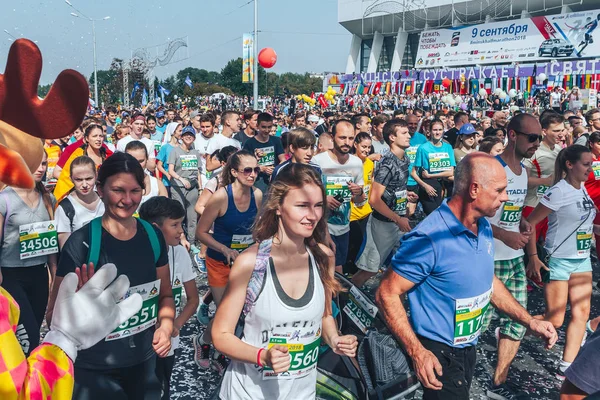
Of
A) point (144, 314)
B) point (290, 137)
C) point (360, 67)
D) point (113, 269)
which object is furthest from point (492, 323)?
point (360, 67)

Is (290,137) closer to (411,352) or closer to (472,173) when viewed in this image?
(472,173)

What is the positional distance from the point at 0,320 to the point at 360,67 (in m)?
63.6

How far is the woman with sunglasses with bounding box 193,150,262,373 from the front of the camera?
4.46 meters

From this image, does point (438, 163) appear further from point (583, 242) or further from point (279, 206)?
point (279, 206)

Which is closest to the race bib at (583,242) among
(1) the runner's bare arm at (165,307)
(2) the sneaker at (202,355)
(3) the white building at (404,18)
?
(2) the sneaker at (202,355)

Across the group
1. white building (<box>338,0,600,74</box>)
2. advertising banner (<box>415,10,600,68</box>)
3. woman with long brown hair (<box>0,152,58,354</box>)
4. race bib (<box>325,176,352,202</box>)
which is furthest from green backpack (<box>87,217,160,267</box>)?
white building (<box>338,0,600,74</box>)

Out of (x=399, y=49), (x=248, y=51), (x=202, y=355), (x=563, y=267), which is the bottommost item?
(x=202, y=355)

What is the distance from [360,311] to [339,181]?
7.77 feet

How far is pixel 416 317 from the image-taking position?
296cm

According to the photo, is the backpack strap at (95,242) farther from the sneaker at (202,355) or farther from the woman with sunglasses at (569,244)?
the woman with sunglasses at (569,244)

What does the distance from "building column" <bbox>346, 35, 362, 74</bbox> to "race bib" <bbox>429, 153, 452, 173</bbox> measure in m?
56.3

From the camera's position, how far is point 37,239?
4035mm

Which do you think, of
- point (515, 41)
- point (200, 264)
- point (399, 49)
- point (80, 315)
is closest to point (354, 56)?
point (399, 49)

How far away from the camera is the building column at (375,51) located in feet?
196
